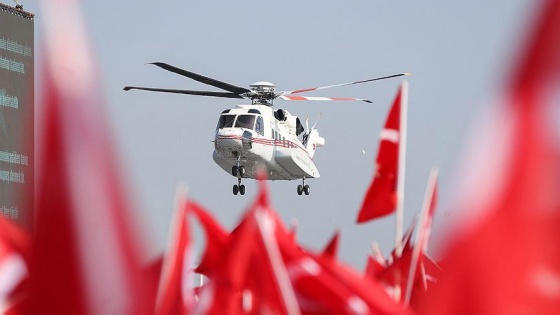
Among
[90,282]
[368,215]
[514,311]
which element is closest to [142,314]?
[90,282]

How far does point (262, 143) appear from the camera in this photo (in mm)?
34906

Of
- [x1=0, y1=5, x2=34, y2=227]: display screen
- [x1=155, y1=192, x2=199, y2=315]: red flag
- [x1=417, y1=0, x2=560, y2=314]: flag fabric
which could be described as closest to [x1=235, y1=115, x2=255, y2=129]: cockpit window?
[x1=155, y1=192, x2=199, y2=315]: red flag

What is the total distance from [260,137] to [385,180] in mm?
30969

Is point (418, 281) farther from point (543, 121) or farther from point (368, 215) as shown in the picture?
point (543, 121)

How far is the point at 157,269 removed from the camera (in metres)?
1.97

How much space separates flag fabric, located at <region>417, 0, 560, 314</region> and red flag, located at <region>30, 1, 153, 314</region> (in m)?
0.41

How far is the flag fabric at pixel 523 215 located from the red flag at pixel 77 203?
0.41 metres

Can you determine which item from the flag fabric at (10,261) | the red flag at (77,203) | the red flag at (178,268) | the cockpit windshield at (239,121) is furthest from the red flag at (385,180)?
the cockpit windshield at (239,121)

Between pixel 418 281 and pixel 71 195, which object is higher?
pixel 71 195

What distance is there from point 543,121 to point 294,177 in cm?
4076

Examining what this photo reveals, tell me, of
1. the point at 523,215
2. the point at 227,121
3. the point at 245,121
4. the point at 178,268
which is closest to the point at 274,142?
the point at 245,121

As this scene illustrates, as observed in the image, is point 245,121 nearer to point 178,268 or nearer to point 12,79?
point 178,268

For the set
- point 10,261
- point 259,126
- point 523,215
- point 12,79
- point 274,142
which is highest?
point 523,215

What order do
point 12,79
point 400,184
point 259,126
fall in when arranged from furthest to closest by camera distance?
1. point 12,79
2. point 259,126
3. point 400,184
